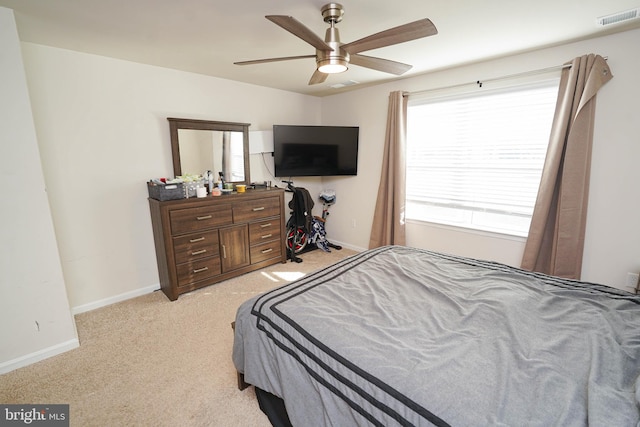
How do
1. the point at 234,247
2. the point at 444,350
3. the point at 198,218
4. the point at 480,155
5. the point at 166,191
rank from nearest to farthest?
the point at 444,350, the point at 166,191, the point at 198,218, the point at 480,155, the point at 234,247

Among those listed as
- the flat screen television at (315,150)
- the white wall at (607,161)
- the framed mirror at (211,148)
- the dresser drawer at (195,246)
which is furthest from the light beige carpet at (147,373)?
the white wall at (607,161)

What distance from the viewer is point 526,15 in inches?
72.1

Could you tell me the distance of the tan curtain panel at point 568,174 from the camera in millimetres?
2232

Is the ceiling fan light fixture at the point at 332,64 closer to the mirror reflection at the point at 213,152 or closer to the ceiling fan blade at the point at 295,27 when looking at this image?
the ceiling fan blade at the point at 295,27

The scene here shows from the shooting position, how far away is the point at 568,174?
2.36 meters

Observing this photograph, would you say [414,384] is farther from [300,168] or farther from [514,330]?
[300,168]

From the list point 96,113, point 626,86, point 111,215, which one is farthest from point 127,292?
point 626,86

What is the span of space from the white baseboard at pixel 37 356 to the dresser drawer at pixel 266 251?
1.73m

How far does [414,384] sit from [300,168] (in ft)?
10.5

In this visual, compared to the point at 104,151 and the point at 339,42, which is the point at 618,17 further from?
the point at 104,151

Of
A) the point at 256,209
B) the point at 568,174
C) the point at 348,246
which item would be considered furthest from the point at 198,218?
the point at 568,174

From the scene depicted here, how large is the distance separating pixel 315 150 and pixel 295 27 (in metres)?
2.44

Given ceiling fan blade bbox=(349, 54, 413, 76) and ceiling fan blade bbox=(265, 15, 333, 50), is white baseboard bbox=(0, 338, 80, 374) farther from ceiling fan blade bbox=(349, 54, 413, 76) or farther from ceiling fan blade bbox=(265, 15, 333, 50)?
ceiling fan blade bbox=(349, 54, 413, 76)

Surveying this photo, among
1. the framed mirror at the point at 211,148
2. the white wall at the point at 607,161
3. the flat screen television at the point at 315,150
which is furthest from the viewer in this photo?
the flat screen television at the point at 315,150
